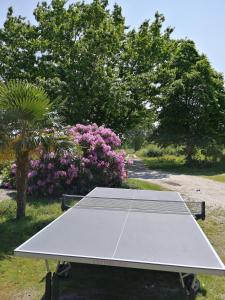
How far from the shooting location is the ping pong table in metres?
3.46

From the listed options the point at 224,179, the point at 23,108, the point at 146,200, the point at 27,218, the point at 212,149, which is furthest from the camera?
the point at 212,149

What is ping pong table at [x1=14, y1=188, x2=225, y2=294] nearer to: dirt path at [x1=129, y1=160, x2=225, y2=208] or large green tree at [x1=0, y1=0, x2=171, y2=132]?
dirt path at [x1=129, y1=160, x2=225, y2=208]

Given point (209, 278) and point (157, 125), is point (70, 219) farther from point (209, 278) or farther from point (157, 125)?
point (157, 125)

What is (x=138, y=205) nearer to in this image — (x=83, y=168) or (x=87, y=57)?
(x=83, y=168)

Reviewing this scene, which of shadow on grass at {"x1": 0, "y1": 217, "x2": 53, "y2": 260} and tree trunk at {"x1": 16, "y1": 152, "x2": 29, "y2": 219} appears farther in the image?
tree trunk at {"x1": 16, "y1": 152, "x2": 29, "y2": 219}

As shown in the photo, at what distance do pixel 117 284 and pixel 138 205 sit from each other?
5.00 feet

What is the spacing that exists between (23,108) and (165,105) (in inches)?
782

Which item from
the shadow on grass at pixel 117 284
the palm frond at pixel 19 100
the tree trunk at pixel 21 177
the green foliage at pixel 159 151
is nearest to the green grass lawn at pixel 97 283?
the shadow on grass at pixel 117 284

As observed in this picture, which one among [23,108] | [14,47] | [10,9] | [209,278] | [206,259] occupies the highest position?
[10,9]

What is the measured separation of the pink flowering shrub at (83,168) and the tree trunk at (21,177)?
2300mm

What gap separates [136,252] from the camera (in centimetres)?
370

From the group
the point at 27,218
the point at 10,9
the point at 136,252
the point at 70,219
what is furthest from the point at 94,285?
the point at 10,9

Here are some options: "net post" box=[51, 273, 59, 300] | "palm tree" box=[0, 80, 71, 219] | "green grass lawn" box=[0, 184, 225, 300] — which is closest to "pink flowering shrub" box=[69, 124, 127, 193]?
"palm tree" box=[0, 80, 71, 219]

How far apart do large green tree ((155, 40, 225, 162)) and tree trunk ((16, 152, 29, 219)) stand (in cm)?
1785
